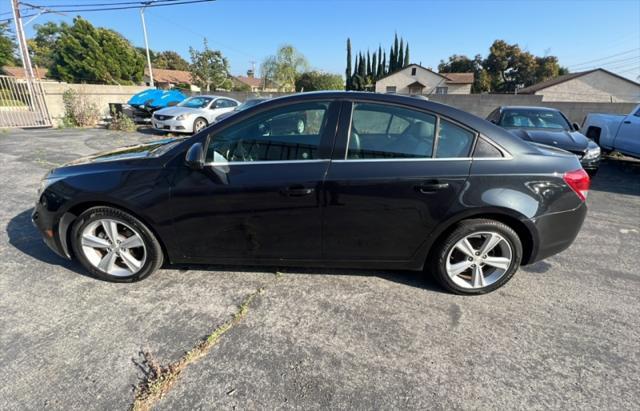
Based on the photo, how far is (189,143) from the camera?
2.47m

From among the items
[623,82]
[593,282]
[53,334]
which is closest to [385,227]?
[593,282]

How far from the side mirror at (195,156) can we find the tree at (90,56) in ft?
141

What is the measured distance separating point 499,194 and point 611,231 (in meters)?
2.95

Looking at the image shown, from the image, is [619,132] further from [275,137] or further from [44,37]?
[44,37]

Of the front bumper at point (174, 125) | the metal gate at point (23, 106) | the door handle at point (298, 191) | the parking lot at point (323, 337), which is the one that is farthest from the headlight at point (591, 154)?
the metal gate at point (23, 106)

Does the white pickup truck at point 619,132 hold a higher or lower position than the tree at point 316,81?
lower

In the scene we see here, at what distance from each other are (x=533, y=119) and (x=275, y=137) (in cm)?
690

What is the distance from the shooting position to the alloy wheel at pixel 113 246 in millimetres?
2637

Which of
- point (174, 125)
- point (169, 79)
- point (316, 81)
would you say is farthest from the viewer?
point (169, 79)

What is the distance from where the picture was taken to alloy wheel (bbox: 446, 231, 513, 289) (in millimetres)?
2555

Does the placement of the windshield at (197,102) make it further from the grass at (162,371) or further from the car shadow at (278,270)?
the grass at (162,371)

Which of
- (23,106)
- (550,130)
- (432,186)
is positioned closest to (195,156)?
(432,186)

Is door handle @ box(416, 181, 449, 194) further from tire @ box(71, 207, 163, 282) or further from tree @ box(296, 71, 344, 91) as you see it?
tree @ box(296, 71, 344, 91)

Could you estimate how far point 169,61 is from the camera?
68.6 meters
